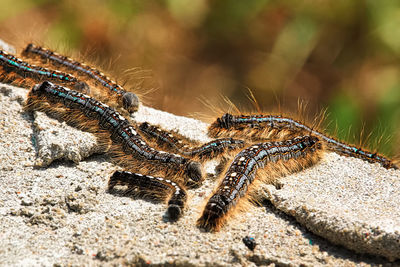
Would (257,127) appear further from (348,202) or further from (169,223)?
(169,223)

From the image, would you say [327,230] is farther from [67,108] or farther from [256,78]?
[256,78]

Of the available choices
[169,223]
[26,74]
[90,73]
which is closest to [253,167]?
[169,223]

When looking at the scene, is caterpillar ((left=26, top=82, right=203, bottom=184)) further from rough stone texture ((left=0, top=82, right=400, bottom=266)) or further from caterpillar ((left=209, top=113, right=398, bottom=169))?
caterpillar ((left=209, top=113, right=398, bottom=169))

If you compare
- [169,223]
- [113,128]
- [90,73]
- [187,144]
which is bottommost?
[169,223]

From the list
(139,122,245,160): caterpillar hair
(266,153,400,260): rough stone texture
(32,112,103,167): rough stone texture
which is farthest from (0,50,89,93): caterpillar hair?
(266,153,400,260): rough stone texture

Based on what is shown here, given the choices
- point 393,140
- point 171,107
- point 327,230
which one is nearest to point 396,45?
point 393,140

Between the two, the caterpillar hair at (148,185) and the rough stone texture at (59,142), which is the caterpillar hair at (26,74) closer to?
the rough stone texture at (59,142)
